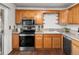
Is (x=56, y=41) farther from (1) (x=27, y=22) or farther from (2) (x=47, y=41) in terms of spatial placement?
(1) (x=27, y=22)

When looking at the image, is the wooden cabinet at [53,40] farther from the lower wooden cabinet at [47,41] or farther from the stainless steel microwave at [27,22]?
the stainless steel microwave at [27,22]

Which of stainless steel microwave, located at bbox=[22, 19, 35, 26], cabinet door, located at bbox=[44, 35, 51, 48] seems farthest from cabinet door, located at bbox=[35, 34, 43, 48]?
stainless steel microwave, located at bbox=[22, 19, 35, 26]

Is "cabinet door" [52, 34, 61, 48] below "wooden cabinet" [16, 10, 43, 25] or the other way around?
below

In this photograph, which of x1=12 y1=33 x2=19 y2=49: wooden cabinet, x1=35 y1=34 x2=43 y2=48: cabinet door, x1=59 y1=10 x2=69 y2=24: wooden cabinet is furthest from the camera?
x1=59 y1=10 x2=69 y2=24: wooden cabinet

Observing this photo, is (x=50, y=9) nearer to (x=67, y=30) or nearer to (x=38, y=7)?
(x=38, y=7)

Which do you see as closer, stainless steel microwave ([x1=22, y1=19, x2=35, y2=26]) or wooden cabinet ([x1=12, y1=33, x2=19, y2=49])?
wooden cabinet ([x1=12, y1=33, x2=19, y2=49])

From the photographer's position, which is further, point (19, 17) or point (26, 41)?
point (19, 17)

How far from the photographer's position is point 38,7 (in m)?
7.69

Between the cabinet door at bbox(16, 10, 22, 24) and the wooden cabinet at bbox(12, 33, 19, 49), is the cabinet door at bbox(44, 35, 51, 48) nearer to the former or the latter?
the wooden cabinet at bbox(12, 33, 19, 49)

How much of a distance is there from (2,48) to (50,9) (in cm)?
333

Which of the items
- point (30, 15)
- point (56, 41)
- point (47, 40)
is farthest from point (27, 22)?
point (56, 41)

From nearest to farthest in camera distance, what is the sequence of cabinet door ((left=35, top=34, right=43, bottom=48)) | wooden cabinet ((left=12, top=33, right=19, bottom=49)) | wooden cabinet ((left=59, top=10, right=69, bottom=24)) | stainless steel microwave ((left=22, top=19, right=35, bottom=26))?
wooden cabinet ((left=12, top=33, right=19, bottom=49)) → cabinet door ((left=35, top=34, right=43, bottom=48)) → wooden cabinet ((left=59, top=10, right=69, bottom=24)) → stainless steel microwave ((left=22, top=19, right=35, bottom=26))

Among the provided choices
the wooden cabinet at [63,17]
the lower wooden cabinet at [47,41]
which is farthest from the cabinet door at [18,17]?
the wooden cabinet at [63,17]
